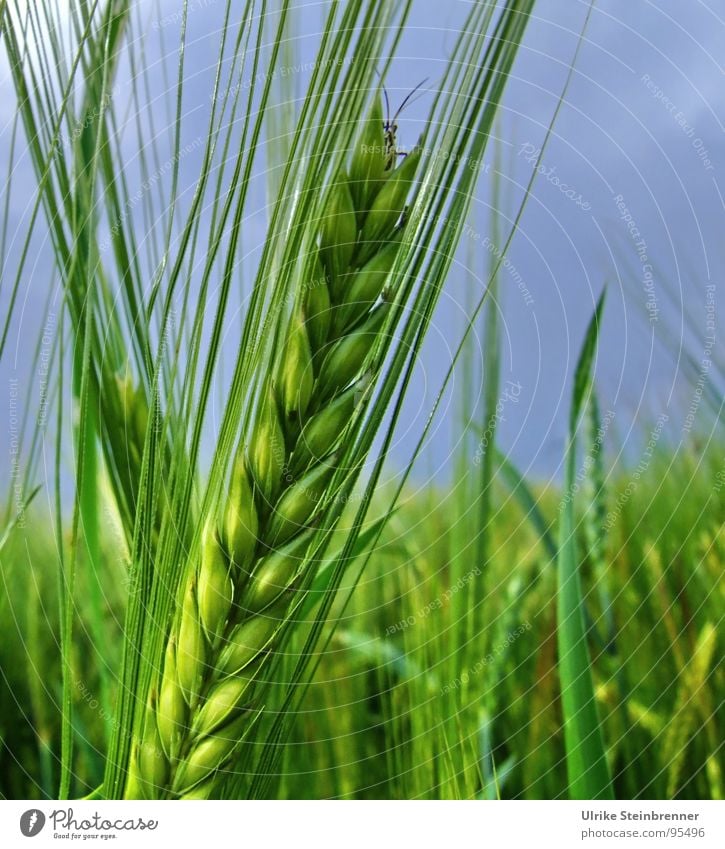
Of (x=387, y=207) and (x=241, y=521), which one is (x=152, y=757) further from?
(x=387, y=207)

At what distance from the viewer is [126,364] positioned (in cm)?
56

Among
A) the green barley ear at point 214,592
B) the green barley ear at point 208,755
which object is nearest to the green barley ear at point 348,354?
the green barley ear at point 214,592

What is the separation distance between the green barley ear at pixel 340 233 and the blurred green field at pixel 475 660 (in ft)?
0.74

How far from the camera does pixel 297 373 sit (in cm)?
44

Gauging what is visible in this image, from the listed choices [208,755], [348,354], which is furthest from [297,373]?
[208,755]

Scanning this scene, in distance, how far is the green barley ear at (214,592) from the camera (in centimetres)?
43

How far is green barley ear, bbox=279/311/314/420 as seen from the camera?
0.44m

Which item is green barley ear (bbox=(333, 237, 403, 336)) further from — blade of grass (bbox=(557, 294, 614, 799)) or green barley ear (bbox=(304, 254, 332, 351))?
blade of grass (bbox=(557, 294, 614, 799))

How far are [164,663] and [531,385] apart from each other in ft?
1.33

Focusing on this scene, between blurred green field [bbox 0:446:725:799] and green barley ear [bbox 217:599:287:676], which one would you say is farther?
blurred green field [bbox 0:446:725:799]

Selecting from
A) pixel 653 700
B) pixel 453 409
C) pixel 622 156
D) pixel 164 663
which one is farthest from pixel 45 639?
pixel 622 156

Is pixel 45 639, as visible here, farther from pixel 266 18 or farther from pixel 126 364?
pixel 266 18

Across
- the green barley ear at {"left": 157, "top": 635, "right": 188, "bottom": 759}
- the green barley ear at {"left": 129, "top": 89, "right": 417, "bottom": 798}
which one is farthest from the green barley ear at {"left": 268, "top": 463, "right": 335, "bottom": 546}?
the green barley ear at {"left": 157, "top": 635, "right": 188, "bottom": 759}

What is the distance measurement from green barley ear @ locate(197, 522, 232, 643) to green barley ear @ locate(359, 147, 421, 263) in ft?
0.73
